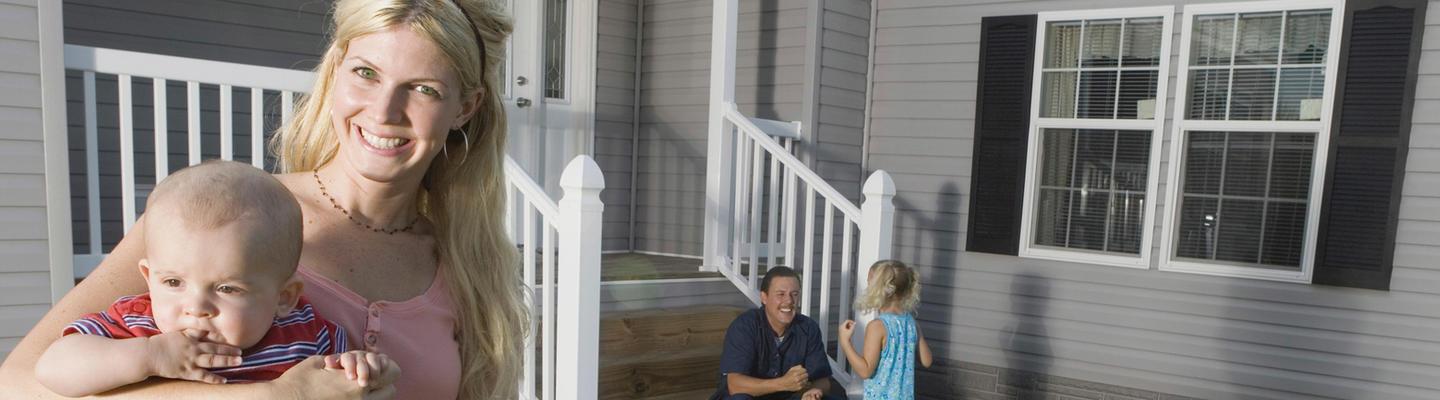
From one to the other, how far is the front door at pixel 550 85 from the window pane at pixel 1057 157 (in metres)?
2.75

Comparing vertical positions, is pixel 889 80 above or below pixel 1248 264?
above

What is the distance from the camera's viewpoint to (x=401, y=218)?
128cm

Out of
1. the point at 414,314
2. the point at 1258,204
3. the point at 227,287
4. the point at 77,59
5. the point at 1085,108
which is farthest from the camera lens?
the point at 1085,108

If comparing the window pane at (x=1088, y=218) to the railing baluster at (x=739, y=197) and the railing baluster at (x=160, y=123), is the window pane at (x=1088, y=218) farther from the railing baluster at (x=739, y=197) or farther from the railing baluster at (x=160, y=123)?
the railing baluster at (x=160, y=123)

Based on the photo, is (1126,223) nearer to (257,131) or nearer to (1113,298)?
(1113,298)

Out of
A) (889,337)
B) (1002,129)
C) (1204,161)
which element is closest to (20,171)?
(889,337)

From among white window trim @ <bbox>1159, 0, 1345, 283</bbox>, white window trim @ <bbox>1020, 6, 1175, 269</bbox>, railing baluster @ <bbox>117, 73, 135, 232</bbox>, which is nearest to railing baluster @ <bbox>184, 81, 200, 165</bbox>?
railing baluster @ <bbox>117, 73, 135, 232</bbox>

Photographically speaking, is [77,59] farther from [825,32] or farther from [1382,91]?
[1382,91]

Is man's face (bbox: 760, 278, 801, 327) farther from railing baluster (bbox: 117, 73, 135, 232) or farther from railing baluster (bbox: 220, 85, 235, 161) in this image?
railing baluster (bbox: 117, 73, 135, 232)

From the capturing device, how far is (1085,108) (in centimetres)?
513

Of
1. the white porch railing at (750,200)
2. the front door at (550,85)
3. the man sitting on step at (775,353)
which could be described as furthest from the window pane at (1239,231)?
the front door at (550,85)

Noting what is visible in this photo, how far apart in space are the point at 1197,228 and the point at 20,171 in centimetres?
528

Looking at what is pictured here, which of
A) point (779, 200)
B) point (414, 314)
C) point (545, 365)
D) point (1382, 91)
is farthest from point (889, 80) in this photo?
point (414, 314)

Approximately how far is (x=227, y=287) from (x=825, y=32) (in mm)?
4729
